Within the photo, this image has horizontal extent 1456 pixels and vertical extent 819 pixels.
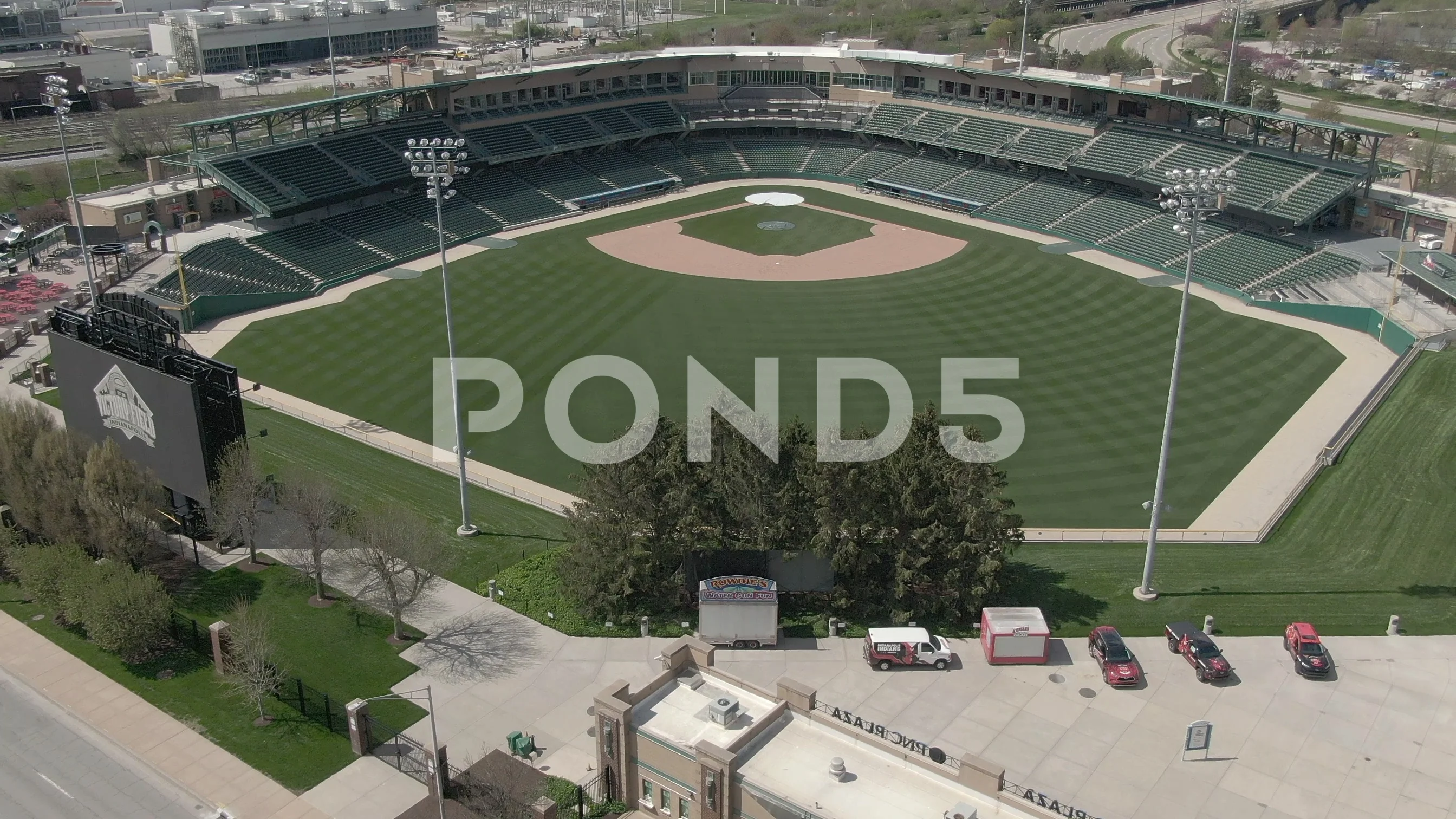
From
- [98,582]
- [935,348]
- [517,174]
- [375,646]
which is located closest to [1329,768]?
[375,646]

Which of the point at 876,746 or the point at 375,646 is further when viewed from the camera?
the point at 375,646

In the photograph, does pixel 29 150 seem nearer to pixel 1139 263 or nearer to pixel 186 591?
pixel 186 591

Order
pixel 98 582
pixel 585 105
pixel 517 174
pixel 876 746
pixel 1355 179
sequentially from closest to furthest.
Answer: pixel 876 746
pixel 98 582
pixel 1355 179
pixel 517 174
pixel 585 105

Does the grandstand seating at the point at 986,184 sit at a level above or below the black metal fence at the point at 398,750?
above

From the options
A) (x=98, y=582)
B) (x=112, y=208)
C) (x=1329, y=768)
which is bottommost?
(x=1329, y=768)

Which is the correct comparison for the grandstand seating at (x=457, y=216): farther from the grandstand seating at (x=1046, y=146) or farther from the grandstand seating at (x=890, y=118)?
the grandstand seating at (x=1046, y=146)

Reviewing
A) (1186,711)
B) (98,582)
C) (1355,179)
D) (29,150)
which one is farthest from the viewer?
(29,150)

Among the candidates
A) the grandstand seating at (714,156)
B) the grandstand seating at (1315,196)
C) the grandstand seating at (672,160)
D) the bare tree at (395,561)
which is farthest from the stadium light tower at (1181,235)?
the grandstand seating at (714,156)
